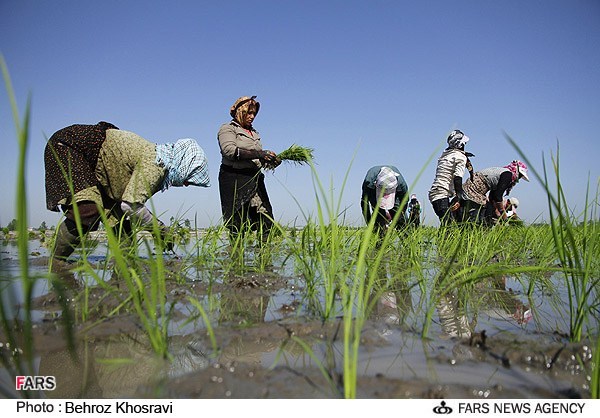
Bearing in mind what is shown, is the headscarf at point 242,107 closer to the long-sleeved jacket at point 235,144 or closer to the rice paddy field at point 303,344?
the long-sleeved jacket at point 235,144

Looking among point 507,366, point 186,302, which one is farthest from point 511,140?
point 186,302

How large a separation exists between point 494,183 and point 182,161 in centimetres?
485

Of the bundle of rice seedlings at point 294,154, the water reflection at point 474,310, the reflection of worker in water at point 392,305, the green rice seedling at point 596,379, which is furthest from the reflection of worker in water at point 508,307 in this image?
the bundle of rice seedlings at point 294,154

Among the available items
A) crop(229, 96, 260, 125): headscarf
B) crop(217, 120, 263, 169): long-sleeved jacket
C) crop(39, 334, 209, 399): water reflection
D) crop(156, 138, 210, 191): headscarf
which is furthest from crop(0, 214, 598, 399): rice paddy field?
crop(229, 96, 260, 125): headscarf

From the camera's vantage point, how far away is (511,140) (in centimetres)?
105

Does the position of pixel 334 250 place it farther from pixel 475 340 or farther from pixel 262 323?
pixel 475 340

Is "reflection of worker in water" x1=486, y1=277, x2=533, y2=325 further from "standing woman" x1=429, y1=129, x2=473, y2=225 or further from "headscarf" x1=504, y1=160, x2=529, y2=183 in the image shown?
"headscarf" x1=504, y1=160, x2=529, y2=183

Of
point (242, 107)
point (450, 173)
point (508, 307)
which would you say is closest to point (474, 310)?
point (508, 307)

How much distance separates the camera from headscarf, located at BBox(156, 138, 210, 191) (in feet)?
10.8

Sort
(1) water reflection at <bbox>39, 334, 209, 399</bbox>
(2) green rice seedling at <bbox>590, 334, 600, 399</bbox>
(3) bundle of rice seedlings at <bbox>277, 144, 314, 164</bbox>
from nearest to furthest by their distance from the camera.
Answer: (2) green rice seedling at <bbox>590, 334, 600, 399</bbox>
(1) water reflection at <bbox>39, 334, 209, 399</bbox>
(3) bundle of rice seedlings at <bbox>277, 144, 314, 164</bbox>

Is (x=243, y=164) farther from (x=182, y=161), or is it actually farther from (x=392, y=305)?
(x=392, y=305)

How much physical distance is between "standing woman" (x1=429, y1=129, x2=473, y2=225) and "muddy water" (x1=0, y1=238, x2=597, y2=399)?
4165 millimetres

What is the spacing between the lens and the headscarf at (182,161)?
3.29 metres

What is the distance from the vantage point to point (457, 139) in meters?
5.57
